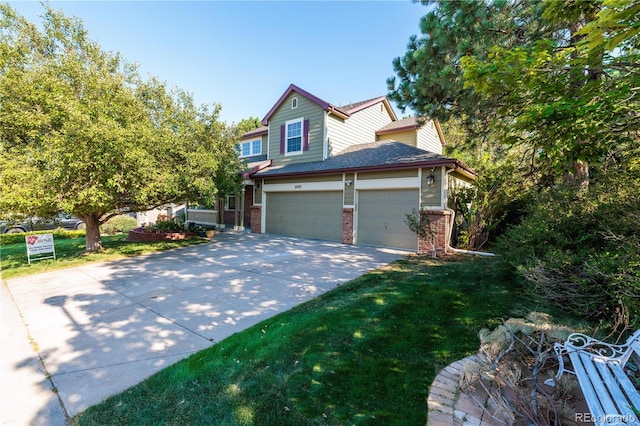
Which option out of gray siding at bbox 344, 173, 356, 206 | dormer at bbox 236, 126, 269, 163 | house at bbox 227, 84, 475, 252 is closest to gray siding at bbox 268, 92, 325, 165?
house at bbox 227, 84, 475, 252

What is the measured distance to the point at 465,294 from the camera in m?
4.98

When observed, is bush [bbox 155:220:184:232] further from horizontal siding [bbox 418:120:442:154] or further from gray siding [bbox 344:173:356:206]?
horizontal siding [bbox 418:120:442:154]

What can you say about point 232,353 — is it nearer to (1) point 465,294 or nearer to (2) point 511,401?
(2) point 511,401

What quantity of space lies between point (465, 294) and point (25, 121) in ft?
40.5

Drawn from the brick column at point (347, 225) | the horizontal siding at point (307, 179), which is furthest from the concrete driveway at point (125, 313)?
the horizontal siding at point (307, 179)

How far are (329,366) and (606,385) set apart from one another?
226 cm

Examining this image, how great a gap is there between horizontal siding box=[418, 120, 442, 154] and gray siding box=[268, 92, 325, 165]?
18.8 feet

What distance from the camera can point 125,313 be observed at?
186 inches

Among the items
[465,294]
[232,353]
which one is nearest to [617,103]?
[465,294]

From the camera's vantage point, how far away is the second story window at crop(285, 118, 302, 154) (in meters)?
14.8

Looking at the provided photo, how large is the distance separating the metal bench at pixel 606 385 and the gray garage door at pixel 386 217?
25.1ft

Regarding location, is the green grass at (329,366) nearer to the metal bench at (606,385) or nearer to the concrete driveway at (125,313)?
the concrete driveway at (125,313)

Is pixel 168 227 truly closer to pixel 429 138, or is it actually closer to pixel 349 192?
pixel 349 192

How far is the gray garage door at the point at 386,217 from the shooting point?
10.0 meters
